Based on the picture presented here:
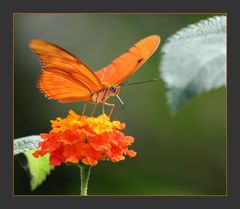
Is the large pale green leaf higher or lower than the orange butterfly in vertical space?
lower

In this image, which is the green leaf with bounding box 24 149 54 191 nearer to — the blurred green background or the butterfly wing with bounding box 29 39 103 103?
the butterfly wing with bounding box 29 39 103 103

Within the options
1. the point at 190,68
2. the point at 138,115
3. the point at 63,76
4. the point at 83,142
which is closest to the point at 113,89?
the point at 63,76

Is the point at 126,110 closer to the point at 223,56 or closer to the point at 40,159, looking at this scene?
the point at 40,159

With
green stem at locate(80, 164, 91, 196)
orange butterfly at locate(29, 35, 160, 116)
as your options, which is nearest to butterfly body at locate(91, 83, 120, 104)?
orange butterfly at locate(29, 35, 160, 116)

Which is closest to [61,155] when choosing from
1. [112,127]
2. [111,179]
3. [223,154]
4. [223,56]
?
[112,127]

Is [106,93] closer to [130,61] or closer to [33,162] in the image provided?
[130,61]

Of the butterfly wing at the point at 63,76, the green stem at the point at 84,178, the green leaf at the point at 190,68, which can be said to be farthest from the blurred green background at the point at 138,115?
the green leaf at the point at 190,68
